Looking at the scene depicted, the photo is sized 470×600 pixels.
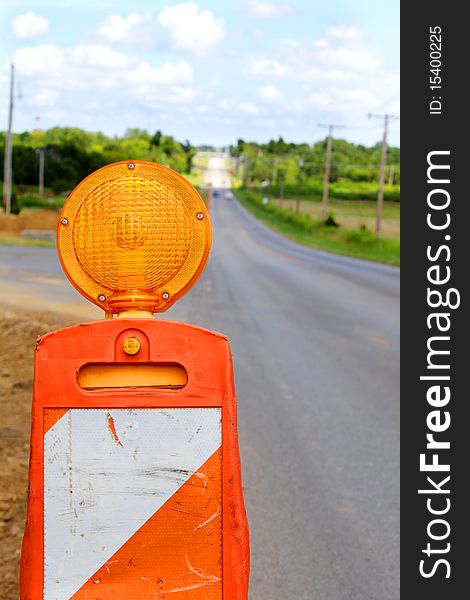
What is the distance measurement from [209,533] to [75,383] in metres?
0.48

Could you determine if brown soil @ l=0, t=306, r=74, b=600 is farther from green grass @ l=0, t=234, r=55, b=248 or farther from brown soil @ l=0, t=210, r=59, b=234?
brown soil @ l=0, t=210, r=59, b=234

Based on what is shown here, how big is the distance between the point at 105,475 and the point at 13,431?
3.82 m

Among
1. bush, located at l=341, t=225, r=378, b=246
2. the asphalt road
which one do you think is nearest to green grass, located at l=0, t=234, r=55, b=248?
the asphalt road

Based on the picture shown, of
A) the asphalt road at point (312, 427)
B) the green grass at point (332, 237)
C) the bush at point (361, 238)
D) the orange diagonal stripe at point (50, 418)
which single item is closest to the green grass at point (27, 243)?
the asphalt road at point (312, 427)

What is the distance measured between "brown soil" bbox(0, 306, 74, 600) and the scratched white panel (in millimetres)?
1499

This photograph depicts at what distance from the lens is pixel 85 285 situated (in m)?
2.47

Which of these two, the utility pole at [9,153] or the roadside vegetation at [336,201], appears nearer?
the utility pole at [9,153]

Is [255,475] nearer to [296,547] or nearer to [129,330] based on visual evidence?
[296,547]

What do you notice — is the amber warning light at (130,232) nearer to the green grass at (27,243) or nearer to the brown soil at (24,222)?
the green grass at (27,243)

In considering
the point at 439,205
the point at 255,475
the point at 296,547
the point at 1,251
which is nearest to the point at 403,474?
the point at 255,475

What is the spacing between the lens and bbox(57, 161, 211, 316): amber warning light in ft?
7.93

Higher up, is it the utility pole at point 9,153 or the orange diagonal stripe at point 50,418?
the utility pole at point 9,153

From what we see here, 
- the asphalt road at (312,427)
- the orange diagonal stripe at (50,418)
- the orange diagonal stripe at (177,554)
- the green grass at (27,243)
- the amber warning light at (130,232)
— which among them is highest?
the green grass at (27,243)

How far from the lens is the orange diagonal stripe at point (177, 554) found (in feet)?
7.70
